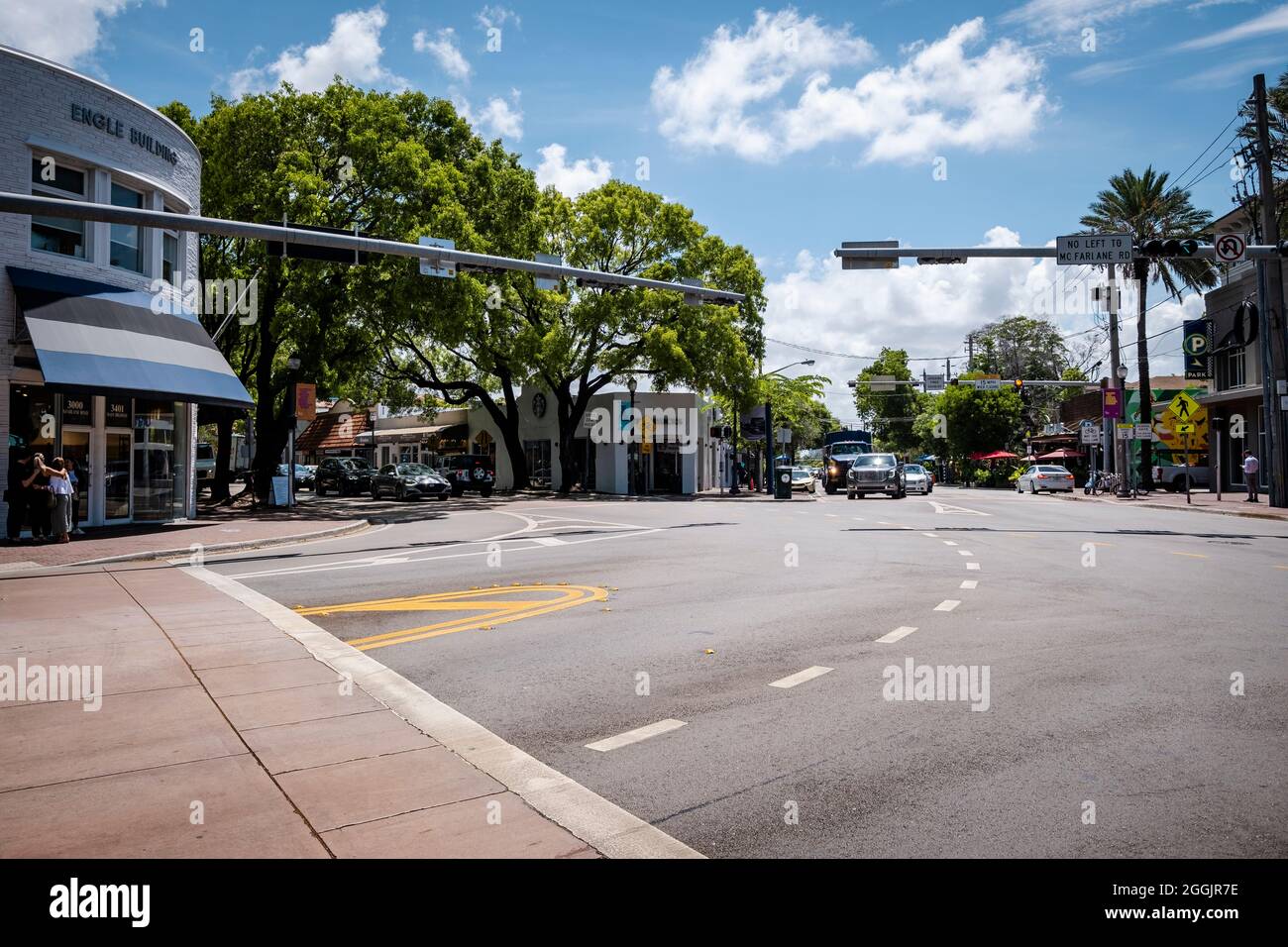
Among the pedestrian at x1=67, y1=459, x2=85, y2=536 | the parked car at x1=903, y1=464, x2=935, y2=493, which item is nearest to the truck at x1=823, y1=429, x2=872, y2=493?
the parked car at x1=903, y1=464, x2=935, y2=493

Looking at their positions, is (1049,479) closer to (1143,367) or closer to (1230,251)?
(1143,367)

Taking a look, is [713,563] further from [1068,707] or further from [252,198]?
[252,198]

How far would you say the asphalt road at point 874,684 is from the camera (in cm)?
386

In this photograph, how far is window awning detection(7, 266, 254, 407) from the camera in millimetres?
17062

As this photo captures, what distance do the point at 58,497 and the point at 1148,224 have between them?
4734 cm

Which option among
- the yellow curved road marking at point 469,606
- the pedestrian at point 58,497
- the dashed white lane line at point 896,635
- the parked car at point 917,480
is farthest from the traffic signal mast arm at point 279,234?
the parked car at point 917,480

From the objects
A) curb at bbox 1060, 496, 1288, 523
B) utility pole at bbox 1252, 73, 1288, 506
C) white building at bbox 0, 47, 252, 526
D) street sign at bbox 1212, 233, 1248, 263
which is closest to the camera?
street sign at bbox 1212, 233, 1248, 263

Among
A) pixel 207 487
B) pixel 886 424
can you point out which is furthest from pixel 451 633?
pixel 886 424

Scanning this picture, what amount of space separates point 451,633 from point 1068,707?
525 cm

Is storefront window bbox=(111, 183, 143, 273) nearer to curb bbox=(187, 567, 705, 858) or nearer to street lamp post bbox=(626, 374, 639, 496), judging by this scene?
curb bbox=(187, 567, 705, 858)

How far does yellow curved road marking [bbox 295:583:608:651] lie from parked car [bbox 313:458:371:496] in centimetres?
3469

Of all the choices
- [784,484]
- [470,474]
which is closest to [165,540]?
[470,474]

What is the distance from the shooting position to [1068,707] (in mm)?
5496

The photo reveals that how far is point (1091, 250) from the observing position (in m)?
17.9
